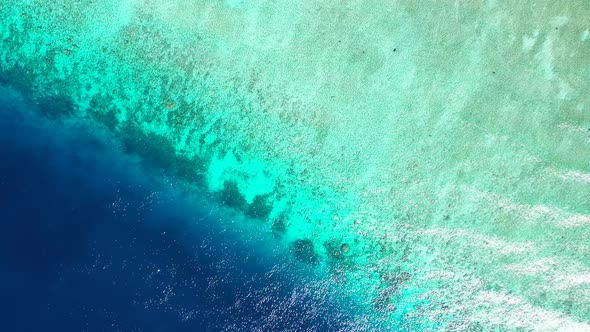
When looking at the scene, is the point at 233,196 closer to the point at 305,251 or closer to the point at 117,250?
the point at 305,251

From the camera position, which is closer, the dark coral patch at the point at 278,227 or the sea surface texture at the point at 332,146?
the sea surface texture at the point at 332,146

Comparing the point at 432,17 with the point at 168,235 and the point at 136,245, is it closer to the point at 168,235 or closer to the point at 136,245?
the point at 168,235

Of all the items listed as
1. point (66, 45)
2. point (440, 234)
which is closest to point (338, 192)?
point (440, 234)

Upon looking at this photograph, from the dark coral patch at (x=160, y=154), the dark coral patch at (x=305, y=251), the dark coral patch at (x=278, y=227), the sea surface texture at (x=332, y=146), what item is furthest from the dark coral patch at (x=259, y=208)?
the dark coral patch at (x=160, y=154)

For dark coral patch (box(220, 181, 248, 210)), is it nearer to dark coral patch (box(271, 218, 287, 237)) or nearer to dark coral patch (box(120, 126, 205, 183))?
dark coral patch (box(120, 126, 205, 183))

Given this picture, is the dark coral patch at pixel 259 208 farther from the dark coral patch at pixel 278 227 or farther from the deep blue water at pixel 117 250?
the deep blue water at pixel 117 250

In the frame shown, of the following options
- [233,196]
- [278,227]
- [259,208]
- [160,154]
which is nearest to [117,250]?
[160,154]
